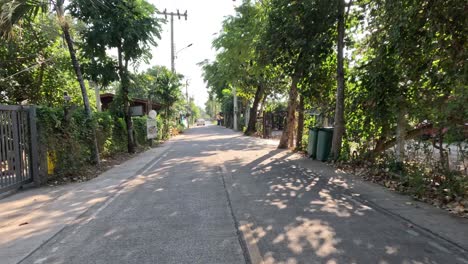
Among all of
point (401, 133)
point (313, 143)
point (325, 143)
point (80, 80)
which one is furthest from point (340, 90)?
point (80, 80)

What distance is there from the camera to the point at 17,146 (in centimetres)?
838

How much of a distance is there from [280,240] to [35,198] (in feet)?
19.4

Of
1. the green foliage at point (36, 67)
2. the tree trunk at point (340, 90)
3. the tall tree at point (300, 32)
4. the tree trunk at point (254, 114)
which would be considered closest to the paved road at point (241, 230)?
the tree trunk at point (340, 90)

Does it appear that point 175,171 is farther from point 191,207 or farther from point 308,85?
point 308,85

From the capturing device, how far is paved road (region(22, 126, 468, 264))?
4348mm

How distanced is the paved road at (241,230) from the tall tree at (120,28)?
7.18 meters

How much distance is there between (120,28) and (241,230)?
11.2m

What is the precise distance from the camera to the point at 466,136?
22.4ft

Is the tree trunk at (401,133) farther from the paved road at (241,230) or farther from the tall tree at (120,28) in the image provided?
the tall tree at (120,28)

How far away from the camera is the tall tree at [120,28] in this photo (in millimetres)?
12922

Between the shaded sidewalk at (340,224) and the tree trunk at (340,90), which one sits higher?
the tree trunk at (340,90)

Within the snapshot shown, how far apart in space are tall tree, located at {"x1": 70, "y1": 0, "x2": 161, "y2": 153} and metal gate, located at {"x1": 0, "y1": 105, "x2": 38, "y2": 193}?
485cm

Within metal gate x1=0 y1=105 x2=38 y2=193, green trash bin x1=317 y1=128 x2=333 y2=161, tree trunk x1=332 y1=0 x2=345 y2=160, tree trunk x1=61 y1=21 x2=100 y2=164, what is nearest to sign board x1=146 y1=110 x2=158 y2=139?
tree trunk x1=61 y1=21 x2=100 y2=164

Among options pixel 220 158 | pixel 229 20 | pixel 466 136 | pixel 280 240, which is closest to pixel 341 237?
pixel 280 240
